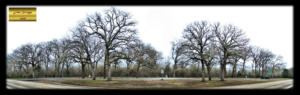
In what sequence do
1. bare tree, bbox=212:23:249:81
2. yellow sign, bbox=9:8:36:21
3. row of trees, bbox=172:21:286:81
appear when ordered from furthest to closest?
1. bare tree, bbox=212:23:249:81
2. row of trees, bbox=172:21:286:81
3. yellow sign, bbox=9:8:36:21

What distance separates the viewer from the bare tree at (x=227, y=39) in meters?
21.8

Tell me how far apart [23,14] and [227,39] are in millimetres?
21234

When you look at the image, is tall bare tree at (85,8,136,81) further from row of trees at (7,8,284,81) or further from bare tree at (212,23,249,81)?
bare tree at (212,23,249,81)

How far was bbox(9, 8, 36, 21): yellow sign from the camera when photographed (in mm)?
6602

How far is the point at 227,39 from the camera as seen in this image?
23109 millimetres

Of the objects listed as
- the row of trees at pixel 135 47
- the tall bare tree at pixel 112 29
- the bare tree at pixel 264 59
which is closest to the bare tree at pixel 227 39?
the row of trees at pixel 135 47

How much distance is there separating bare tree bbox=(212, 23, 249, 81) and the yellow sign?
18.4 meters

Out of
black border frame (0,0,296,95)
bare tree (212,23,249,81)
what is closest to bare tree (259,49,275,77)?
bare tree (212,23,249,81)

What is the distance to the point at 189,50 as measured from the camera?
21.0m
